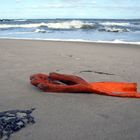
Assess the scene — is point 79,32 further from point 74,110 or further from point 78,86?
point 74,110

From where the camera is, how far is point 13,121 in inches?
119

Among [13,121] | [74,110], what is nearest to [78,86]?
[74,110]

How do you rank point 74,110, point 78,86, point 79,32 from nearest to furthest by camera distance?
point 74,110
point 78,86
point 79,32

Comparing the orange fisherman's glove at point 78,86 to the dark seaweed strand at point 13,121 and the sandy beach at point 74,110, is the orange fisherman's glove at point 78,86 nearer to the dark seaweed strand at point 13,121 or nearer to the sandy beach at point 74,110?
the sandy beach at point 74,110

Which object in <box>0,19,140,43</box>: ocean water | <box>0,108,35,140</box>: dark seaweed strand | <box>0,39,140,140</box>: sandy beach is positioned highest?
<box>0,108,35,140</box>: dark seaweed strand

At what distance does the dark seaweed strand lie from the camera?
9.37 ft

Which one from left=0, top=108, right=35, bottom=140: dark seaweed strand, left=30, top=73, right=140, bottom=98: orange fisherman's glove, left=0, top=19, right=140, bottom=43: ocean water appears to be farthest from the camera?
left=0, top=19, right=140, bottom=43: ocean water

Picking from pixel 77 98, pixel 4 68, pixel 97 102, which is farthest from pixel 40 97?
pixel 4 68

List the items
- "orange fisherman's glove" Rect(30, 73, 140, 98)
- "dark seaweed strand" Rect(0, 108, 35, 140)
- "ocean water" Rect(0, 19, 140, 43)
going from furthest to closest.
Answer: "ocean water" Rect(0, 19, 140, 43) → "orange fisherman's glove" Rect(30, 73, 140, 98) → "dark seaweed strand" Rect(0, 108, 35, 140)

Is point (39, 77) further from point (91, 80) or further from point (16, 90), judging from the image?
point (91, 80)

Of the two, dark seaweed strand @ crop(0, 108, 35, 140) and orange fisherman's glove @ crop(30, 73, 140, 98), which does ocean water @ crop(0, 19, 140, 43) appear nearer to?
orange fisherman's glove @ crop(30, 73, 140, 98)

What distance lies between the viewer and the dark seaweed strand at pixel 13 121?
2855mm

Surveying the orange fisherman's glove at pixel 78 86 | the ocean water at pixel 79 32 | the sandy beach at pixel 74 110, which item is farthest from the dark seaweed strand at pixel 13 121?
the ocean water at pixel 79 32

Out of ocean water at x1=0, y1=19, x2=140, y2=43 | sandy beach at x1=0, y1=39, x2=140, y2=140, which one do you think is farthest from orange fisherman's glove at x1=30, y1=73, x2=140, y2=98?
ocean water at x1=0, y1=19, x2=140, y2=43
